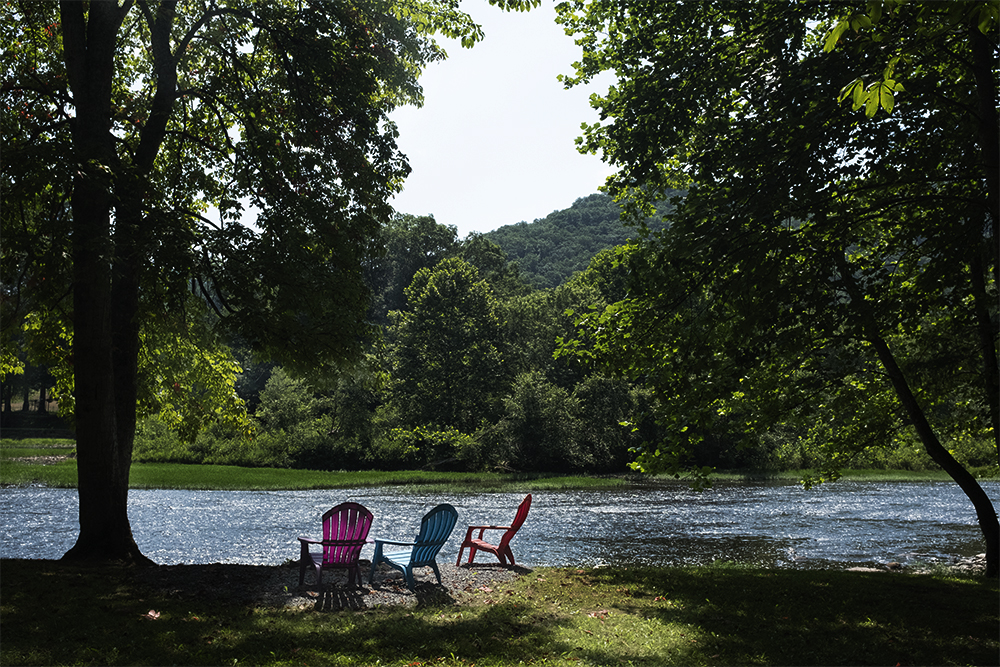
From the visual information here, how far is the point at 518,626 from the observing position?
6395 millimetres

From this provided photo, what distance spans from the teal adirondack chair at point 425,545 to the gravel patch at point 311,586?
232 millimetres

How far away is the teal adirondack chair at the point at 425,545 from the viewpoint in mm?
8203

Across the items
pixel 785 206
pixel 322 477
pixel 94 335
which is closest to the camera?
pixel 785 206

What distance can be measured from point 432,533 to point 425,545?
0.55ft

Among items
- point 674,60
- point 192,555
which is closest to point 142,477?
point 192,555

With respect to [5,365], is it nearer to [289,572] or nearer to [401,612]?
[289,572]

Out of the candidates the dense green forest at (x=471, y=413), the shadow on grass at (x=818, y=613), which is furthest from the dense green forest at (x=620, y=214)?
the dense green forest at (x=471, y=413)

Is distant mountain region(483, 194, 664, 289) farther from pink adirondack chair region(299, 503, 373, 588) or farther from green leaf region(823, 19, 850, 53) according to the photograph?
green leaf region(823, 19, 850, 53)

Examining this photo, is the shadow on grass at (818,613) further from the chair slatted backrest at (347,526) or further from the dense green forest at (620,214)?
the chair slatted backrest at (347,526)

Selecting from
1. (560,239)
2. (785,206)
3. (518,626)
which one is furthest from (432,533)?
(560,239)

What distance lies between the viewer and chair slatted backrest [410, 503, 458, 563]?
8.26 meters

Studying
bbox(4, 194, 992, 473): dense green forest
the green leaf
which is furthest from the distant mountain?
the green leaf

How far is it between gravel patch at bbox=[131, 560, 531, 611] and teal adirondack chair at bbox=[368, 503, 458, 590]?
0.76 ft

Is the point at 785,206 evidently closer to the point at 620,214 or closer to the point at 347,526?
the point at 620,214
